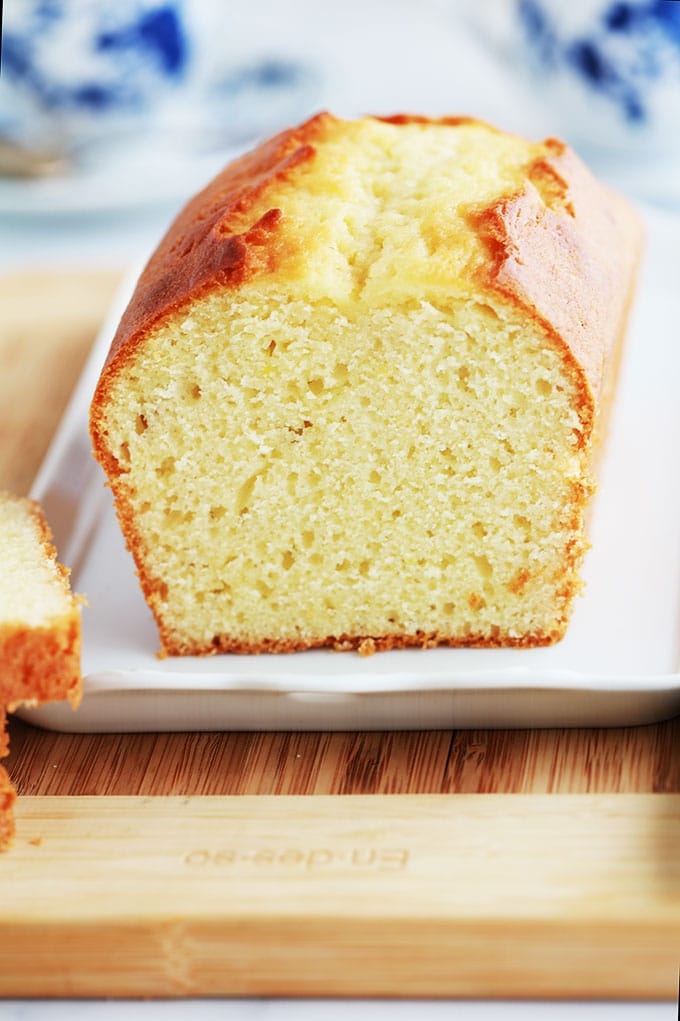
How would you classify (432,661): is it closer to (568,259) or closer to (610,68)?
(568,259)

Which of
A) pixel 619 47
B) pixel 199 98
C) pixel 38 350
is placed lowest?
pixel 38 350

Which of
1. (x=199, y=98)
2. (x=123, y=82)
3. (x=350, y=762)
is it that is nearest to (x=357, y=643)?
(x=350, y=762)

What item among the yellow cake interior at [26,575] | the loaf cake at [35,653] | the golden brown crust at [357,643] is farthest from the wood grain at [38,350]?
the loaf cake at [35,653]

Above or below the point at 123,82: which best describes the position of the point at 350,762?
below

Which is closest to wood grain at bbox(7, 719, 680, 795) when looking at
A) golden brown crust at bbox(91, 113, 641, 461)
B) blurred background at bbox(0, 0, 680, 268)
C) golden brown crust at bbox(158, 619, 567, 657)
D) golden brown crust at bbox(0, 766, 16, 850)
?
golden brown crust at bbox(0, 766, 16, 850)

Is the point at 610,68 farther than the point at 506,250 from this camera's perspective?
Yes

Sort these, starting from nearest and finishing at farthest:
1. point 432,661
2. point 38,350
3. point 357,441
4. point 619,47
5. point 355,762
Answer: point 355,762
point 357,441
point 432,661
point 38,350
point 619,47

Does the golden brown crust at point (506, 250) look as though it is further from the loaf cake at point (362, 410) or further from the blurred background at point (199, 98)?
the blurred background at point (199, 98)

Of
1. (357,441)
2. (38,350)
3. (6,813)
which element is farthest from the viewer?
(38,350)
